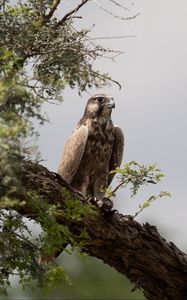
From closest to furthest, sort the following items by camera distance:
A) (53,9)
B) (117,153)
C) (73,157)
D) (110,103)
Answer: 1. (53,9)
2. (73,157)
3. (117,153)
4. (110,103)

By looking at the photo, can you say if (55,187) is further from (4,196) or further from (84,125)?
(84,125)

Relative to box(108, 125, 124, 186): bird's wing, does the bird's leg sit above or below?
below

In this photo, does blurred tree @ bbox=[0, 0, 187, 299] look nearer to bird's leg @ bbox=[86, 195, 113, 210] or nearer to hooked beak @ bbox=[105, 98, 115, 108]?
bird's leg @ bbox=[86, 195, 113, 210]

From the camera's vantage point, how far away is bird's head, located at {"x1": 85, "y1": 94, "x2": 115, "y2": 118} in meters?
9.81

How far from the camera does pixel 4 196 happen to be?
6.35 metres

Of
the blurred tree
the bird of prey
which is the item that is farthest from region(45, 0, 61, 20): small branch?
the bird of prey

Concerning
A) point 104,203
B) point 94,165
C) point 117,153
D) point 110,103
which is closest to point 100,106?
point 110,103

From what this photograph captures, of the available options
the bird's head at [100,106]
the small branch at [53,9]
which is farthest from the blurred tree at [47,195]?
the bird's head at [100,106]

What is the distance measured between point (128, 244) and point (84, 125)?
1.88 m

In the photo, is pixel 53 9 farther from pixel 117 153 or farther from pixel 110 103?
pixel 110 103

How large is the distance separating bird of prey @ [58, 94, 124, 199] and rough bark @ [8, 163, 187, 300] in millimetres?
984

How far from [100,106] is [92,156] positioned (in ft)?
2.20

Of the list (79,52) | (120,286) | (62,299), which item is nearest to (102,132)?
(79,52)

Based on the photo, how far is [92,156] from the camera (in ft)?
30.7
